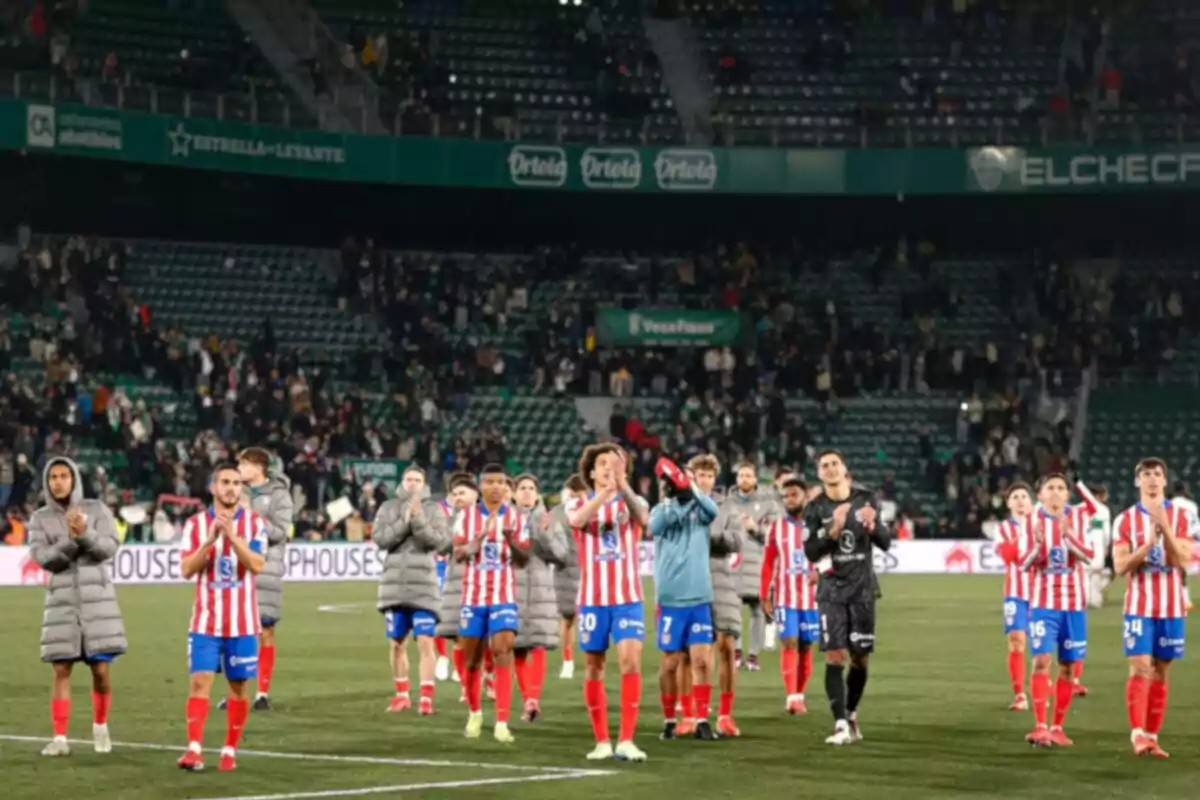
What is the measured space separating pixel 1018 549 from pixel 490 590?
169 inches

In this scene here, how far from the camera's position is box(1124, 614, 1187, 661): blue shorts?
1497cm

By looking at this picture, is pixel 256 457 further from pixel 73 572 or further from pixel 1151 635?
pixel 1151 635

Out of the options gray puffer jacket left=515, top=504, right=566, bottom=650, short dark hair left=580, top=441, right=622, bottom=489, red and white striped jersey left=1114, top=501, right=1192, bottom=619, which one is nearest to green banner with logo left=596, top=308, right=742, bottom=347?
gray puffer jacket left=515, top=504, right=566, bottom=650

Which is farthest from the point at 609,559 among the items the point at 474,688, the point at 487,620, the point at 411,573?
the point at 411,573

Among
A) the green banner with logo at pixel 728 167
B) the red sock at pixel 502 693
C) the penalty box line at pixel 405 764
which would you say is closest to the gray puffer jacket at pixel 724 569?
the red sock at pixel 502 693

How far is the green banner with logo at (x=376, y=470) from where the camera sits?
44125 millimetres

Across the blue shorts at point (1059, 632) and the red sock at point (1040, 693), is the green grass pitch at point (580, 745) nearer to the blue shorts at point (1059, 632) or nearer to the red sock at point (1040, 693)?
the red sock at point (1040, 693)

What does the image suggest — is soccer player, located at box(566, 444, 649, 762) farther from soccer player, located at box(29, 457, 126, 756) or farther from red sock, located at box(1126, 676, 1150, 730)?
red sock, located at box(1126, 676, 1150, 730)

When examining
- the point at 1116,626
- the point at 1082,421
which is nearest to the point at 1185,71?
the point at 1082,421

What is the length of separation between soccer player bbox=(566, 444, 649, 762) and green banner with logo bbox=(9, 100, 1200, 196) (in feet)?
112

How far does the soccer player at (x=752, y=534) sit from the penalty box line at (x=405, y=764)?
622 cm

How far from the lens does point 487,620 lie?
16.9m

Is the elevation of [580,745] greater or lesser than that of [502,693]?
lesser

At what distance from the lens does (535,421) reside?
48.4 m
